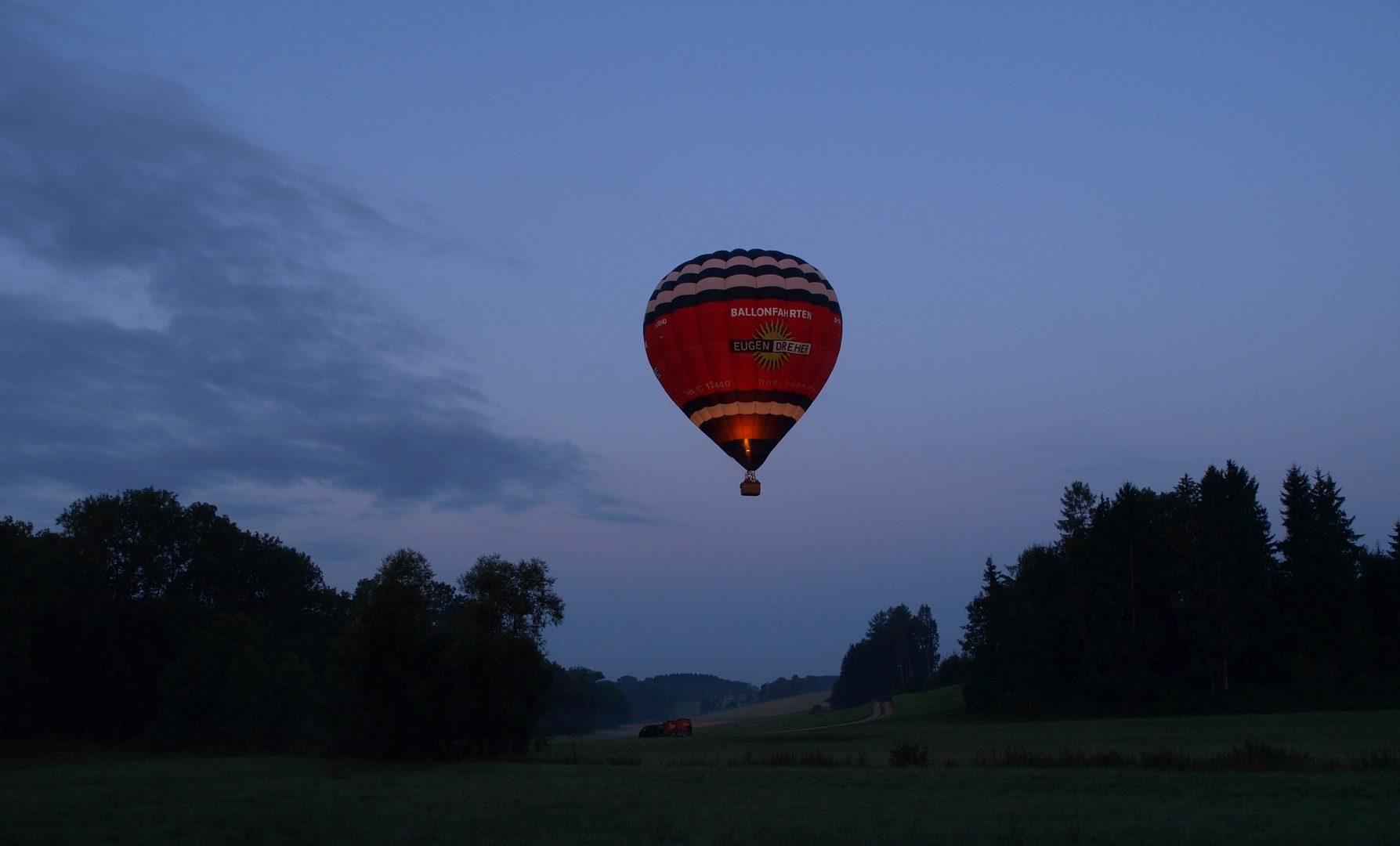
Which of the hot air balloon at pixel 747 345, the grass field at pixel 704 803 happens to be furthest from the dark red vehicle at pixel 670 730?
the hot air balloon at pixel 747 345

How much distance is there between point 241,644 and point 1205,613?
213 feet

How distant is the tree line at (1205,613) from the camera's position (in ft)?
215

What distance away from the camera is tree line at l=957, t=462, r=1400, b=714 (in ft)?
215

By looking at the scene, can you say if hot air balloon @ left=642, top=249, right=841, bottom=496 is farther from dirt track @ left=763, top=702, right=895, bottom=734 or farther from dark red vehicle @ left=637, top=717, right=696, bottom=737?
dirt track @ left=763, top=702, right=895, bottom=734

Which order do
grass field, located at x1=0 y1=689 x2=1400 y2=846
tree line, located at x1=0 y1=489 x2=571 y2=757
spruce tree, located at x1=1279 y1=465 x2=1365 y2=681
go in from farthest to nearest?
spruce tree, located at x1=1279 y1=465 x2=1365 y2=681
tree line, located at x1=0 y1=489 x2=571 y2=757
grass field, located at x1=0 y1=689 x2=1400 y2=846

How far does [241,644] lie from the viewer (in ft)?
193

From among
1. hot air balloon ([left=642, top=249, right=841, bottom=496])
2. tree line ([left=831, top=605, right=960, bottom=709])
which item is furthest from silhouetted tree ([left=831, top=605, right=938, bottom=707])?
hot air balloon ([left=642, top=249, right=841, bottom=496])

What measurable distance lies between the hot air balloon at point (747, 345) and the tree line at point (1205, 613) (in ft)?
158

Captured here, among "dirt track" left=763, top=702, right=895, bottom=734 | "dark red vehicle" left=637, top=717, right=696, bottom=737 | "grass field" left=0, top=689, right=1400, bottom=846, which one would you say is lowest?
"dirt track" left=763, top=702, right=895, bottom=734

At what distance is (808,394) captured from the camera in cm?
3256

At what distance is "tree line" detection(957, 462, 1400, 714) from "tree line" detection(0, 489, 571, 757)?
4590 centimetres

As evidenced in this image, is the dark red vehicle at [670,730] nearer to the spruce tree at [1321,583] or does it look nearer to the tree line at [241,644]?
the tree line at [241,644]

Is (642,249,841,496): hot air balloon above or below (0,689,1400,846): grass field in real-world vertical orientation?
above

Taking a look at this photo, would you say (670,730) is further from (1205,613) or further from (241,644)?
(1205,613)
